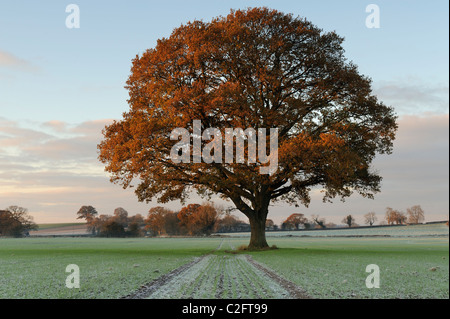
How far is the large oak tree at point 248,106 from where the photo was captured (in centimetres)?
3050

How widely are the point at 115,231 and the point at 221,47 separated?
92083 millimetres

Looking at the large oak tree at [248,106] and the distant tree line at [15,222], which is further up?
the large oak tree at [248,106]

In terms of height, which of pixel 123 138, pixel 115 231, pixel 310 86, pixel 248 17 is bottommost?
pixel 115 231

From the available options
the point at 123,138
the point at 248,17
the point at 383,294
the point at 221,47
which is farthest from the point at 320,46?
the point at 383,294

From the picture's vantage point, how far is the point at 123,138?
→ 32531mm

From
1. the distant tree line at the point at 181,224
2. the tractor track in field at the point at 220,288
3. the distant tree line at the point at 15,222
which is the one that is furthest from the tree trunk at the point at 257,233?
the distant tree line at the point at 15,222

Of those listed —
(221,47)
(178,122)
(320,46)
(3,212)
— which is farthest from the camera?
(3,212)

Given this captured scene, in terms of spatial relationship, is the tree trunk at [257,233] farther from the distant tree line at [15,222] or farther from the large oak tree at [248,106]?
the distant tree line at [15,222]

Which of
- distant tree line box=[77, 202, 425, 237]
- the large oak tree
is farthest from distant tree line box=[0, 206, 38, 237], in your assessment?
the large oak tree

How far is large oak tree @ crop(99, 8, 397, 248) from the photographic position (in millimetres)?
30500

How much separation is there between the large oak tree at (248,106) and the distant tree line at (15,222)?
86955mm
